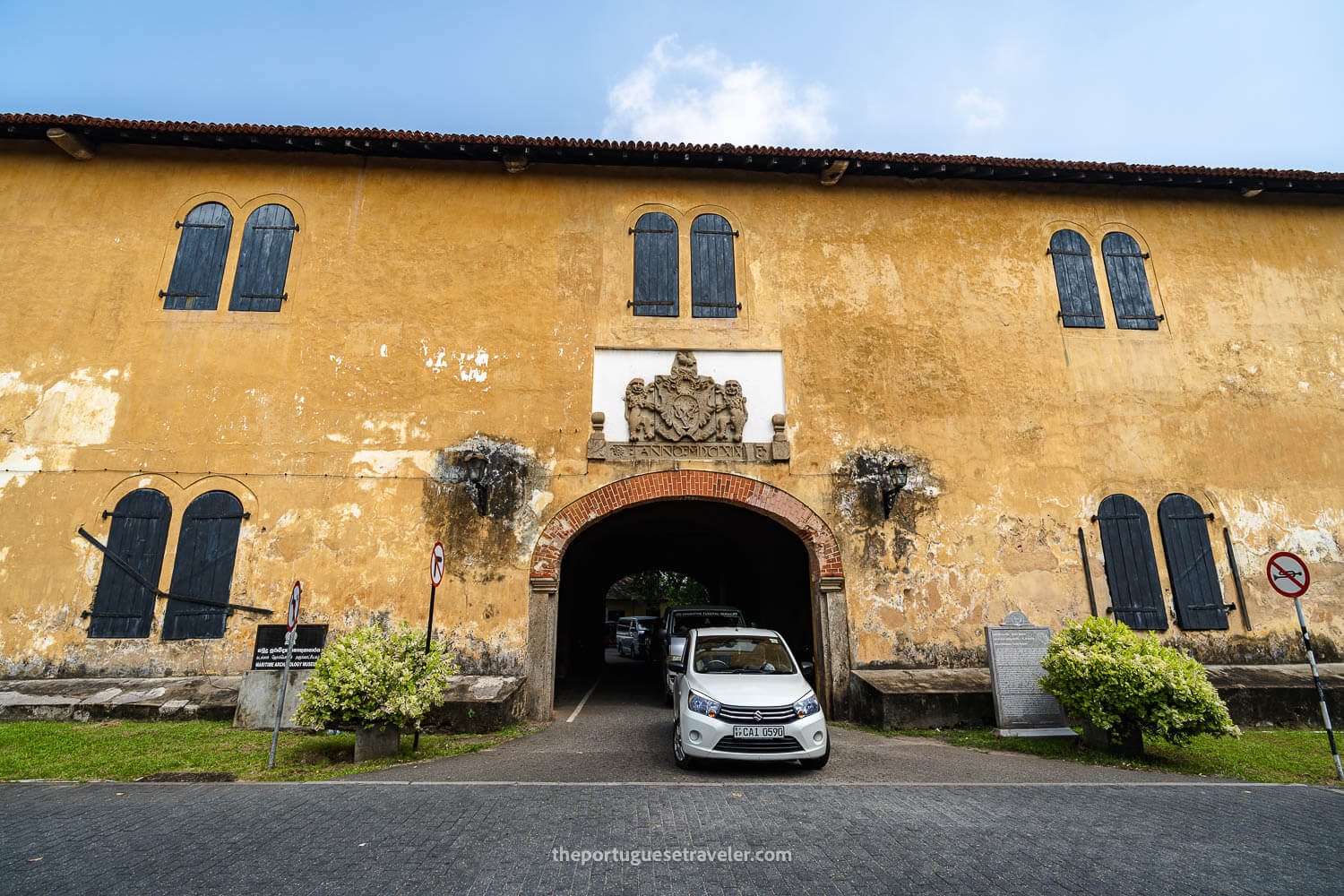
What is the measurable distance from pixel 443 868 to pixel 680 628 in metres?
9.19

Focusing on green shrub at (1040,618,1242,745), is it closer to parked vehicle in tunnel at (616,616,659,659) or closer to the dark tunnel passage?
the dark tunnel passage

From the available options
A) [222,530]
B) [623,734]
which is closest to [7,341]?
[222,530]

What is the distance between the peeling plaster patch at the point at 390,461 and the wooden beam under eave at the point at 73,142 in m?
7.25

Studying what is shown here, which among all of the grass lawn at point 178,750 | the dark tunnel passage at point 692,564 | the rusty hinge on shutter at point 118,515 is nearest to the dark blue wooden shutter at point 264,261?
the rusty hinge on shutter at point 118,515

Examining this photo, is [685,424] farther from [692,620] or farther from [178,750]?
[178,750]

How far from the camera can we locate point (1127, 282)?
12.2 meters

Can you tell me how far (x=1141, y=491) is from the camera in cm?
1116

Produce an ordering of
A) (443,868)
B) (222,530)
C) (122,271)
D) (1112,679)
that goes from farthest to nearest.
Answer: (122,271)
(222,530)
(1112,679)
(443,868)

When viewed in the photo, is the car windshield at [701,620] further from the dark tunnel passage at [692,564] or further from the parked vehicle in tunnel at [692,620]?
the dark tunnel passage at [692,564]

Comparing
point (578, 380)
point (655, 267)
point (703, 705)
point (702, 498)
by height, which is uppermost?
point (655, 267)

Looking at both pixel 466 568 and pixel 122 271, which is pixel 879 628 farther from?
pixel 122 271

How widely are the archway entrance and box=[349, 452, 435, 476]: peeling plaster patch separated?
2.18 m

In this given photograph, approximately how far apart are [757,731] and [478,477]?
5.92 m

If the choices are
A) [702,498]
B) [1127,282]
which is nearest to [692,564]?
[702,498]
